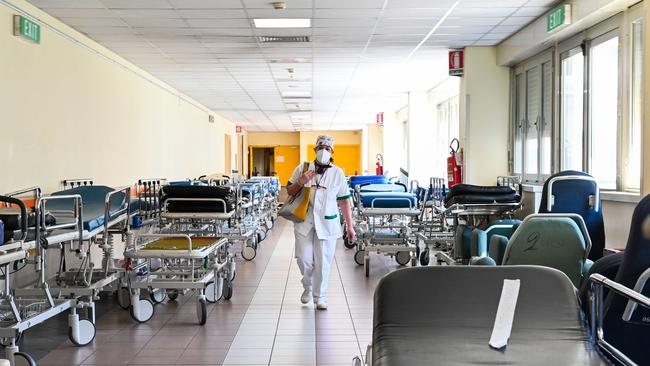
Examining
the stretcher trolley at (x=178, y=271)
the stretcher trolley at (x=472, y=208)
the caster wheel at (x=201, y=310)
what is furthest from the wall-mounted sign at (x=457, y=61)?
the caster wheel at (x=201, y=310)

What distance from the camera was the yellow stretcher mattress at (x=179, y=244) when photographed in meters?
5.59

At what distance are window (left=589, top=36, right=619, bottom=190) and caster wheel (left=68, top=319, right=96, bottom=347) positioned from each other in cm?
485

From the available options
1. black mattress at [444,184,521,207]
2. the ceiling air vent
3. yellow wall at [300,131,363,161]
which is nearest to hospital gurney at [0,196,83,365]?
black mattress at [444,184,521,207]

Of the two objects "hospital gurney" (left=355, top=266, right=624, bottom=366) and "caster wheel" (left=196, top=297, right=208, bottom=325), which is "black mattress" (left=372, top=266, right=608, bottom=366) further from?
"caster wheel" (left=196, top=297, right=208, bottom=325)

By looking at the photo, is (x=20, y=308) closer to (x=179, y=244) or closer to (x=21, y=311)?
(x=21, y=311)

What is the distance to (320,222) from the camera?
5.83 metres

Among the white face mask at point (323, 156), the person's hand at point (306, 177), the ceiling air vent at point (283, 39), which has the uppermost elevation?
the ceiling air vent at point (283, 39)

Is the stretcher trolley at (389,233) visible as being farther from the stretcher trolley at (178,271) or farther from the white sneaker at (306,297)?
the stretcher trolley at (178,271)

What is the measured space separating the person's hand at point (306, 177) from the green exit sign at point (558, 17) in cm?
314

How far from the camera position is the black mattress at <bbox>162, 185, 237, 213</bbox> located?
22.8ft

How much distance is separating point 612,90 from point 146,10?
4839 millimetres

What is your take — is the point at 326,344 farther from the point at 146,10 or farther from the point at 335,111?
the point at 335,111

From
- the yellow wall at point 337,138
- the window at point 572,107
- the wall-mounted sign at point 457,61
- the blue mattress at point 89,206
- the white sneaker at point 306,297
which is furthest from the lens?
the yellow wall at point 337,138

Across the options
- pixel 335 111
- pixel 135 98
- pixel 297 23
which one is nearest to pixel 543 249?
pixel 297 23
